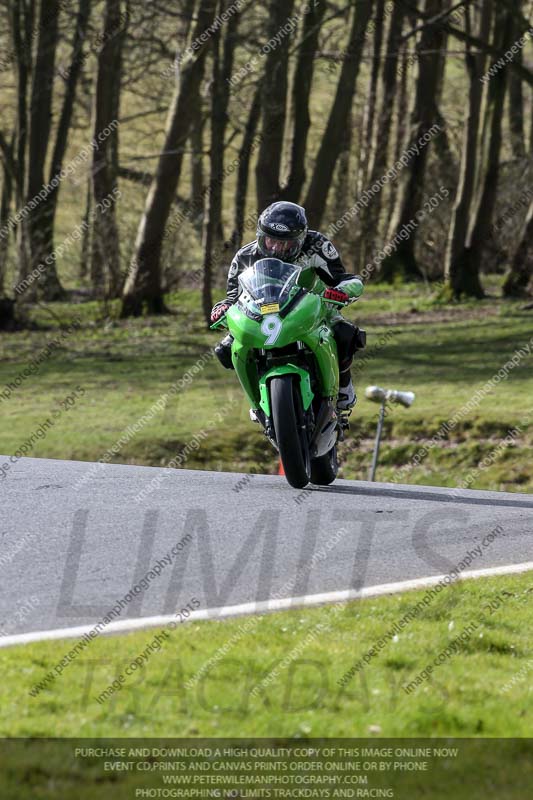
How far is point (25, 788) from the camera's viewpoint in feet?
14.4

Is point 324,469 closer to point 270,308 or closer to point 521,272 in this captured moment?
point 270,308

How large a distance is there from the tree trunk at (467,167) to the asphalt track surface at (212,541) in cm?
2181

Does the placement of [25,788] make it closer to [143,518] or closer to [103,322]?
[143,518]

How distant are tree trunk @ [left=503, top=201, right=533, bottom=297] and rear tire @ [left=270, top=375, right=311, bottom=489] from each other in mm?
23124

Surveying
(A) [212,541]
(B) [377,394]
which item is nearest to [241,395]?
(B) [377,394]

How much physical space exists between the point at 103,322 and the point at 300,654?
26141 mm

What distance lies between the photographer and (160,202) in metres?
31.2

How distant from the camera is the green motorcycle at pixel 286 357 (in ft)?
30.9

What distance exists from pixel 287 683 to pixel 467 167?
27906 mm

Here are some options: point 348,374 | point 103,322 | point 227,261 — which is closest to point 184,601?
point 348,374

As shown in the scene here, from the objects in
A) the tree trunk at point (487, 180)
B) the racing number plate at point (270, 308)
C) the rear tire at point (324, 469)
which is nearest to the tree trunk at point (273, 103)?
the tree trunk at point (487, 180)

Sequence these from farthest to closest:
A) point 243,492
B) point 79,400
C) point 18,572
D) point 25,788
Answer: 1. point 79,400
2. point 243,492
3. point 18,572
4. point 25,788

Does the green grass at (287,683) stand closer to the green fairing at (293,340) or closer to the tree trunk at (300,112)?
the green fairing at (293,340)

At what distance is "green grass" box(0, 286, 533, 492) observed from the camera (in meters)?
17.7
